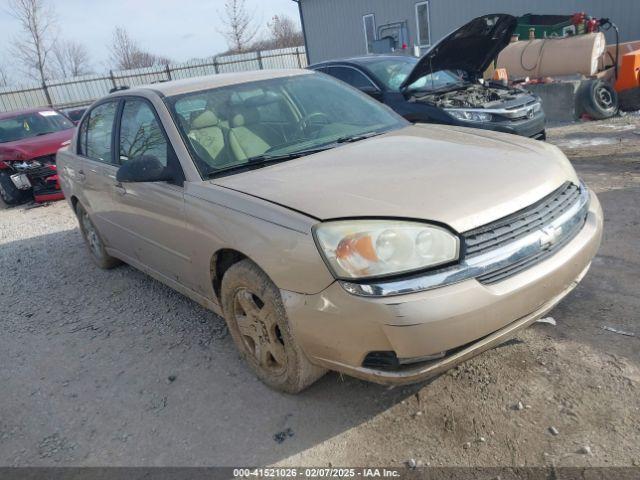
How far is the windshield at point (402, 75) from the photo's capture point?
7132mm

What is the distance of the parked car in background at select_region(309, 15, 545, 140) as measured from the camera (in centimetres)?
649

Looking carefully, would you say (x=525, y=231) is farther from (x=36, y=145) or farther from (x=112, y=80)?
(x=112, y=80)

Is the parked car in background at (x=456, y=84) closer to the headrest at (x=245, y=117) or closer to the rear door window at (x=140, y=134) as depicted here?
the headrest at (x=245, y=117)

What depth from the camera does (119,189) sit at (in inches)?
146

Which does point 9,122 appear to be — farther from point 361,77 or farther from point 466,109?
point 466,109

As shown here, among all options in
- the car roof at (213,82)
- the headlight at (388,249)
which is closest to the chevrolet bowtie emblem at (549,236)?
the headlight at (388,249)

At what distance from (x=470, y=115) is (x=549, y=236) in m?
4.58

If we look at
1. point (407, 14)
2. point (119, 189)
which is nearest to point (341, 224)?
point (119, 189)

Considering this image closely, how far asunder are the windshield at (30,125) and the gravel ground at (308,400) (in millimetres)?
6882

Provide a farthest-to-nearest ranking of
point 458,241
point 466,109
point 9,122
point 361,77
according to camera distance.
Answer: point 9,122
point 361,77
point 466,109
point 458,241

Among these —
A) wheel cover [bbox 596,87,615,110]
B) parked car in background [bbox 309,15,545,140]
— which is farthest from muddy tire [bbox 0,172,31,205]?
wheel cover [bbox 596,87,615,110]

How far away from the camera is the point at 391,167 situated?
2.61m

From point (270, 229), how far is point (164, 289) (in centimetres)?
238

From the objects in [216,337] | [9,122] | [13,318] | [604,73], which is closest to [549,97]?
[604,73]
